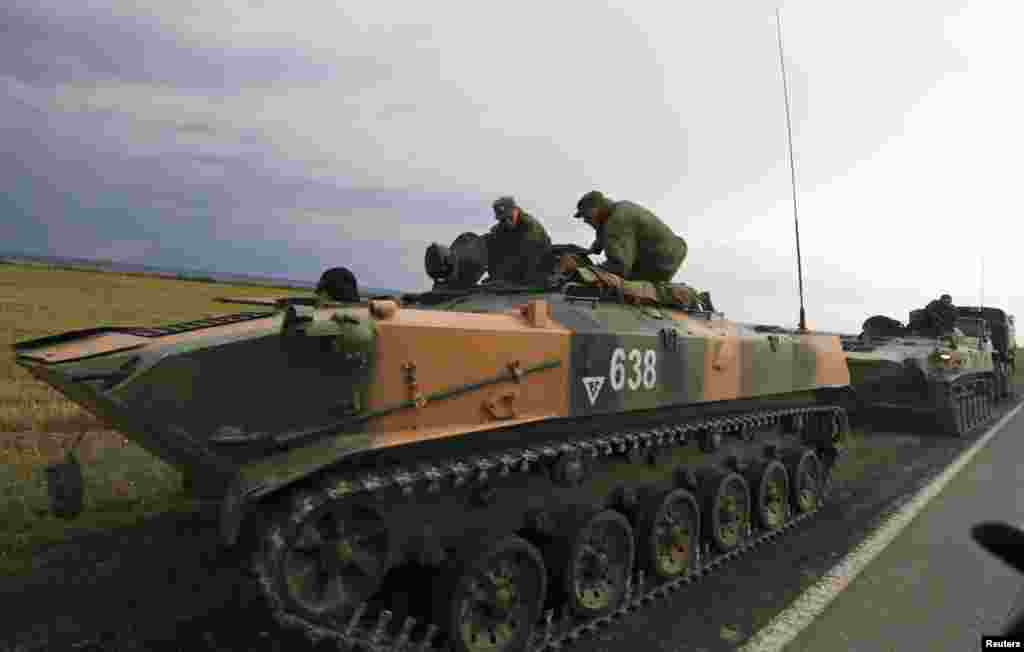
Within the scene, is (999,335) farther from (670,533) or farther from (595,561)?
(595,561)

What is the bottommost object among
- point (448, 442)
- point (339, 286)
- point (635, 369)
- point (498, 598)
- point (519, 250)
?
point (498, 598)

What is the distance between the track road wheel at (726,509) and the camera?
21.1 ft

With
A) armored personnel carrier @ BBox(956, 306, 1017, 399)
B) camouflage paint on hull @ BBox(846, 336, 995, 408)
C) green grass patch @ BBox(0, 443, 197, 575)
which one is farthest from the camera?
armored personnel carrier @ BBox(956, 306, 1017, 399)

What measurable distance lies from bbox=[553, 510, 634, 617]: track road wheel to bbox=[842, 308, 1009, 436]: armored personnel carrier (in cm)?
1012

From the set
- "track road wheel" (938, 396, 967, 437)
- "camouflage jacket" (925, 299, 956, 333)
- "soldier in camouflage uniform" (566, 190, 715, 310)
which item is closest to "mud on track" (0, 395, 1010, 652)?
"soldier in camouflage uniform" (566, 190, 715, 310)

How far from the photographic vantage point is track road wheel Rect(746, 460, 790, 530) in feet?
23.6

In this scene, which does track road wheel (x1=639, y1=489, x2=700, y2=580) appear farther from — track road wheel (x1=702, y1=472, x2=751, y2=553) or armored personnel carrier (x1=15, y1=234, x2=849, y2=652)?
track road wheel (x1=702, y1=472, x2=751, y2=553)

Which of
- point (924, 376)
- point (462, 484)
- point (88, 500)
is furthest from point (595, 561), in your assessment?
point (924, 376)

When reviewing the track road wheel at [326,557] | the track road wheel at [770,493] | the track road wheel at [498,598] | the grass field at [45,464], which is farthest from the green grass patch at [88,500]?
the track road wheel at [770,493]

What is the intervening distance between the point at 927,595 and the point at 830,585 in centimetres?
71

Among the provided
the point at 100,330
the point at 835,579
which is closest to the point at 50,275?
the point at 100,330

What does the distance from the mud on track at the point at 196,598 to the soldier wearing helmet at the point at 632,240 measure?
286cm

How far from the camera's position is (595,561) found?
513cm

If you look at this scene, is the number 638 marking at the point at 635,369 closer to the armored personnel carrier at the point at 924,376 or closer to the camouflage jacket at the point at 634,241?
the camouflage jacket at the point at 634,241
